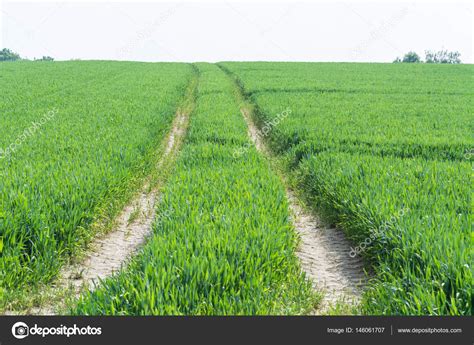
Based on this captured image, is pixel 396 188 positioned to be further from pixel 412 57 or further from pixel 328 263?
pixel 412 57

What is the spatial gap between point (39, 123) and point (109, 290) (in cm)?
912

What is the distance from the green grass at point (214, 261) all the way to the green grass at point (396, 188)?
2.83 feet

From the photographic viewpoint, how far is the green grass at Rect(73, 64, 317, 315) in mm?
3166

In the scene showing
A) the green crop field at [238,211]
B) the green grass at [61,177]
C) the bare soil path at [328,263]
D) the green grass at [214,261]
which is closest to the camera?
the green grass at [214,261]

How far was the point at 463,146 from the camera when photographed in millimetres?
8789

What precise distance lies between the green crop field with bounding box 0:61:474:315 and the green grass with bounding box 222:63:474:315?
24mm

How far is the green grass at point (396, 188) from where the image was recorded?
3326 mm

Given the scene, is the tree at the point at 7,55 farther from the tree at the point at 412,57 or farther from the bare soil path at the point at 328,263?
the bare soil path at the point at 328,263

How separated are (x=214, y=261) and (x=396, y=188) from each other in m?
3.41

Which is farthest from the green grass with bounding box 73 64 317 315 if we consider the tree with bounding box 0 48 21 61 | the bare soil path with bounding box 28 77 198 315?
the tree with bounding box 0 48 21 61

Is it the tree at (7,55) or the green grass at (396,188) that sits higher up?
the tree at (7,55)

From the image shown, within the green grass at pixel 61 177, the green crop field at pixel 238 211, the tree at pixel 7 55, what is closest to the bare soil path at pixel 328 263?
the green crop field at pixel 238 211

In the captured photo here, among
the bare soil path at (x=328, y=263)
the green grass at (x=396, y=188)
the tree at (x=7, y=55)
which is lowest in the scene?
the bare soil path at (x=328, y=263)

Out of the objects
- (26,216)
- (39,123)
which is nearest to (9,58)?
(39,123)
